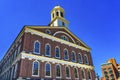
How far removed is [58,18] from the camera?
98.5ft

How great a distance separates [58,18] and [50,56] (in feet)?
40.3

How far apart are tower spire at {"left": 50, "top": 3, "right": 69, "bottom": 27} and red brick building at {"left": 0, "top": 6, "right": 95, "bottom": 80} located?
253 mm

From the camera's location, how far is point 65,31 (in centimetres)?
2773

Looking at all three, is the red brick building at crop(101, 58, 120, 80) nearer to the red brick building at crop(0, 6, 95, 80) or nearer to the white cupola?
the red brick building at crop(0, 6, 95, 80)

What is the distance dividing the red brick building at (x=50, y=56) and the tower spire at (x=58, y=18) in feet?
0.83

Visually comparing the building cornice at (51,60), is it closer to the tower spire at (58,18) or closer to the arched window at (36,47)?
the arched window at (36,47)

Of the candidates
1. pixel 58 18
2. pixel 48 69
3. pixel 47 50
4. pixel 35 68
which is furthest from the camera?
pixel 58 18

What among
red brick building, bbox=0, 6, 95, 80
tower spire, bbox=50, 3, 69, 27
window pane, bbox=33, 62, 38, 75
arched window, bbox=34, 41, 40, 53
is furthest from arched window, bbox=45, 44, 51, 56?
tower spire, bbox=50, 3, 69, 27

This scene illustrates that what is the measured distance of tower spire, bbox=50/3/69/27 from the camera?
2992 centimetres

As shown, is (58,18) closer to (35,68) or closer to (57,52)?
(57,52)

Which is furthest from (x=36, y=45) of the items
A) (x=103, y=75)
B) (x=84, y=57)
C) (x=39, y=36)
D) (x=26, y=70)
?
(x=103, y=75)

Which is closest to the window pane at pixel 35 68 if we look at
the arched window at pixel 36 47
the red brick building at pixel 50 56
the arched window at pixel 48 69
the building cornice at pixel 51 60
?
the red brick building at pixel 50 56

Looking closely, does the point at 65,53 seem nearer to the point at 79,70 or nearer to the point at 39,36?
the point at 79,70

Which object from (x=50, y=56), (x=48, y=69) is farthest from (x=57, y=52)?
(x=48, y=69)
